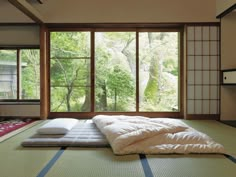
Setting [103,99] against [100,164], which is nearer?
[100,164]

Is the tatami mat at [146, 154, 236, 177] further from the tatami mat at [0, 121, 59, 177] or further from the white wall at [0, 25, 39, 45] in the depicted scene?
the white wall at [0, 25, 39, 45]

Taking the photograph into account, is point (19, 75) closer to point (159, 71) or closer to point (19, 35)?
point (19, 35)

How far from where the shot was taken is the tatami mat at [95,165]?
234 centimetres

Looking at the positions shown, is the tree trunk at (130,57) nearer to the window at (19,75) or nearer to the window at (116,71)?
the window at (116,71)

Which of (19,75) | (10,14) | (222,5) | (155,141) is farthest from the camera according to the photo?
(19,75)

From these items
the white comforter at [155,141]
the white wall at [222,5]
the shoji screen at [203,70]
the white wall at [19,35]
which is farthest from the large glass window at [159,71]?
the white comforter at [155,141]

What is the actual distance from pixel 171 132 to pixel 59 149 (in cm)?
132

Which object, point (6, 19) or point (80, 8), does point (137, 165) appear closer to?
point (80, 8)

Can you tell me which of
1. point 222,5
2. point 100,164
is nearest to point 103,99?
point 222,5

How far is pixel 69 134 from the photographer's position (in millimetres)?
3639

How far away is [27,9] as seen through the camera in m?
4.73

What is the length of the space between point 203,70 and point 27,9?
3.71 meters

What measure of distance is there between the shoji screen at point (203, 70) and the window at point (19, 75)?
341 centimetres

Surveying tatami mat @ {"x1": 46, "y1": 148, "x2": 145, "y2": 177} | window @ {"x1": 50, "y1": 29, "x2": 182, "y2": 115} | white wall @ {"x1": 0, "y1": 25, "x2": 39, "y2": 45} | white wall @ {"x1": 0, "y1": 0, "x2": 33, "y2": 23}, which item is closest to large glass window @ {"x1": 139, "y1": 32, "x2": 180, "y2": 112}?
window @ {"x1": 50, "y1": 29, "x2": 182, "y2": 115}
